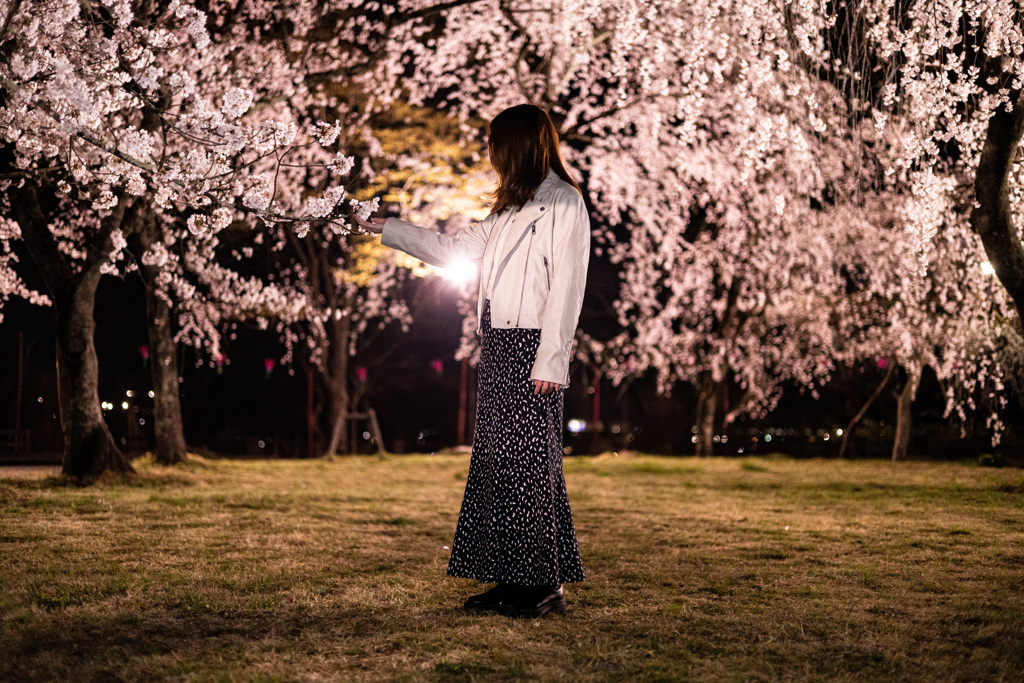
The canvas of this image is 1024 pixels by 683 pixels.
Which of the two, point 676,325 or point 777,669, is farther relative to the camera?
point 676,325

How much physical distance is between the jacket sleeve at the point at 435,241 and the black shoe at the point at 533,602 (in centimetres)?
136

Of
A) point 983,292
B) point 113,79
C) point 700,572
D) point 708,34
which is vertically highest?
point 708,34

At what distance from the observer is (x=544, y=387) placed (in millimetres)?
3271

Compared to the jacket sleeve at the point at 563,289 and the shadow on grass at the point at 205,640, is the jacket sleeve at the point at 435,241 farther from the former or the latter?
the shadow on grass at the point at 205,640

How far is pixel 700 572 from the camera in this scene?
4.28 metres

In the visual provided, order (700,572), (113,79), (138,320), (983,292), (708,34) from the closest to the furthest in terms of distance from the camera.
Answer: (700,572) < (113,79) < (708,34) < (983,292) < (138,320)

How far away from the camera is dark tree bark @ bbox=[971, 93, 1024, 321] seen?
502cm

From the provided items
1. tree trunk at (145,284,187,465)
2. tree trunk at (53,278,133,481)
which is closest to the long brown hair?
tree trunk at (53,278,133,481)

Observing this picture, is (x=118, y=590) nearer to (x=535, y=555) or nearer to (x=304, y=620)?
(x=304, y=620)

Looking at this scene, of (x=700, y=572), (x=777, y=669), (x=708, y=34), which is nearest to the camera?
(x=777, y=669)

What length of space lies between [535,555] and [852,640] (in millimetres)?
1158

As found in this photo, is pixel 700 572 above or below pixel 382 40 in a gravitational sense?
below

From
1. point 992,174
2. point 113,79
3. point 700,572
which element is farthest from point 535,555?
point 992,174

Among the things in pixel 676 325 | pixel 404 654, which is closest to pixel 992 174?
pixel 404 654
